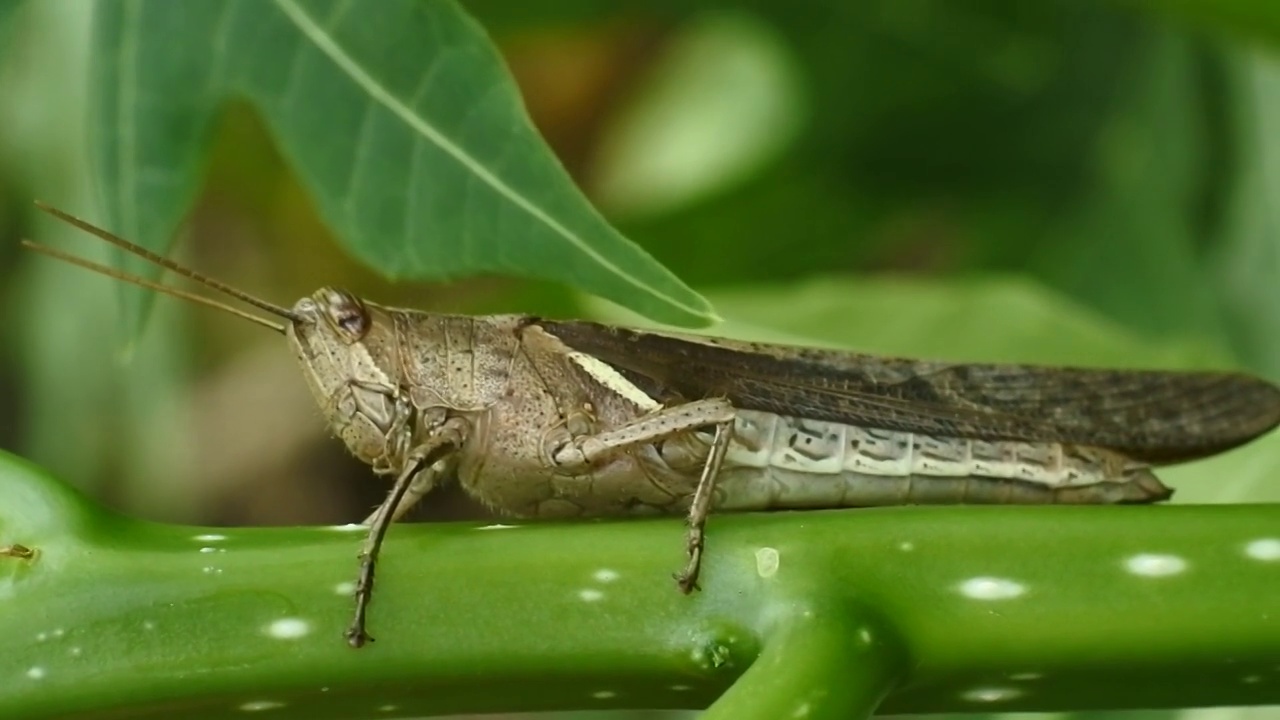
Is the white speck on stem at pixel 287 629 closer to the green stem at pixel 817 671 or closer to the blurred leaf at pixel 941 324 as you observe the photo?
the green stem at pixel 817 671

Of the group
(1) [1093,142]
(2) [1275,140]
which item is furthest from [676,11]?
(2) [1275,140]

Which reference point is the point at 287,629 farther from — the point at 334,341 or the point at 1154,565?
the point at 1154,565

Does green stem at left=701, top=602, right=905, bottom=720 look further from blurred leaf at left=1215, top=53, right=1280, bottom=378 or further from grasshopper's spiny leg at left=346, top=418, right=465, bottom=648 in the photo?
blurred leaf at left=1215, top=53, right=1280, bottom=378

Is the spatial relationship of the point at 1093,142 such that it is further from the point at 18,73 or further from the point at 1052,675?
the point at 18,73

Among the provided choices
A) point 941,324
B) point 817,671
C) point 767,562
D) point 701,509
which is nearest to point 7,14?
point 701,509

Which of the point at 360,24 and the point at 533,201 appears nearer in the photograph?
the point at 533,201

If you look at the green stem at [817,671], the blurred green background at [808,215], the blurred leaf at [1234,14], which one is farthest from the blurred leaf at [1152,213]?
the green stem at [817,671]
